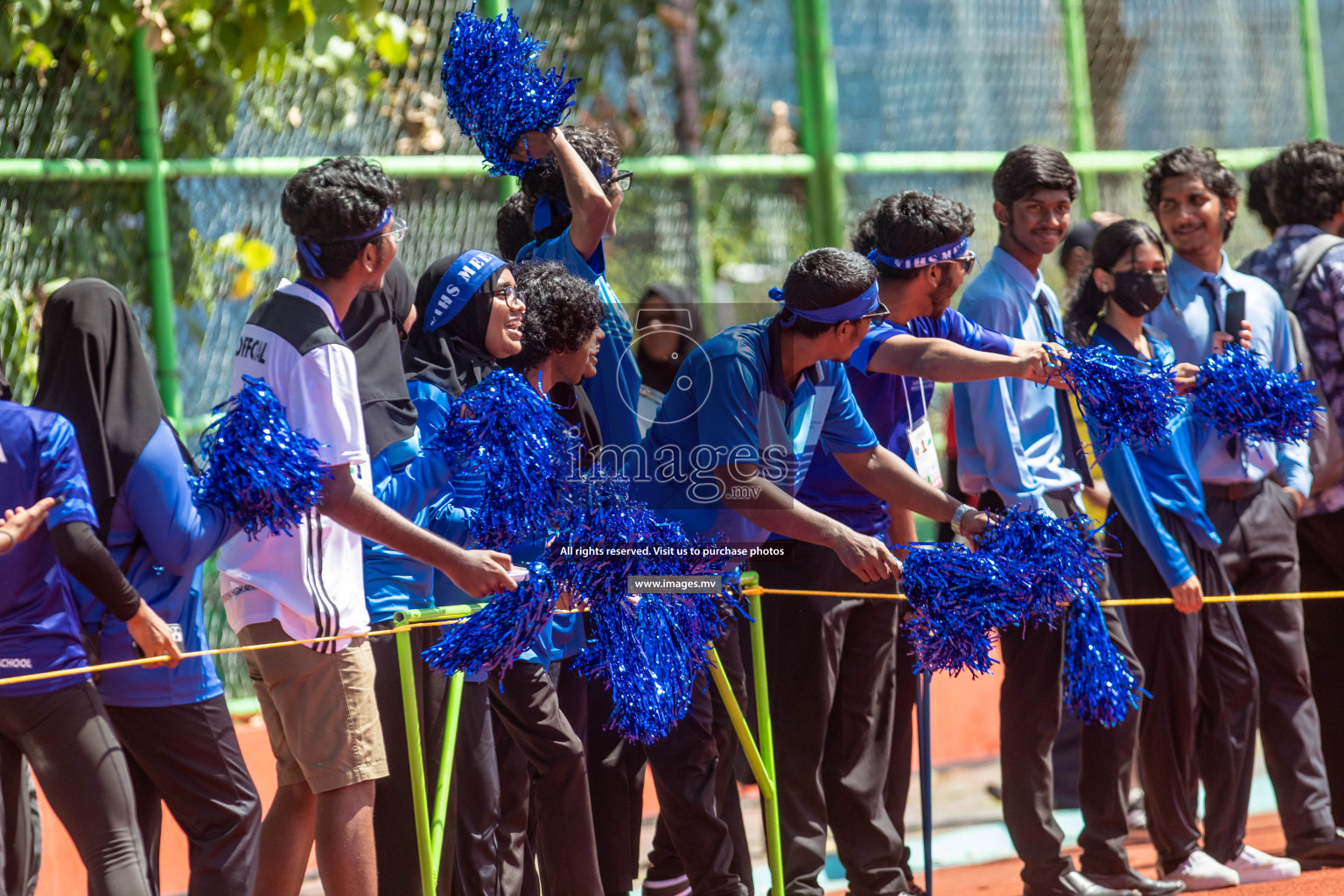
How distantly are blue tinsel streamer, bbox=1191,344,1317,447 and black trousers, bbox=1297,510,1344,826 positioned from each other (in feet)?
3.99

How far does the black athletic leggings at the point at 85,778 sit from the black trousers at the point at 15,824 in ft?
1.15

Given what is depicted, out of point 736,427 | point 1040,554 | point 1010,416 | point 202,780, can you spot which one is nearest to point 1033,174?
point 1010,416

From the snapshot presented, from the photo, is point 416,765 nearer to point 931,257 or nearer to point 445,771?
point 445,771

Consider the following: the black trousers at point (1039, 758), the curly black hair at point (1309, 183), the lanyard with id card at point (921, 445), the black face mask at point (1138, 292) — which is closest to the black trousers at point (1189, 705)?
the black trousers at point (1039, 758)

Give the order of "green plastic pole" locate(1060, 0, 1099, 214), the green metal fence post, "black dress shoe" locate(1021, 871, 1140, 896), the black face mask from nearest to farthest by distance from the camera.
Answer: "black dress shoe" locate(1021, 871, 1140, 896)
the black face mask
the green metal fence post
"green plastic pole" locate(1060, 0, 1099, 214)

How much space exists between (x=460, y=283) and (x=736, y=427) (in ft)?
2.67

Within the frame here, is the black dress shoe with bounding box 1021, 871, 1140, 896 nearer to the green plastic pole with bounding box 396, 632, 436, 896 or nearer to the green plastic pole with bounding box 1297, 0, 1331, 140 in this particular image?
the green plastic pole with bounding box 396, 632, 436, 896

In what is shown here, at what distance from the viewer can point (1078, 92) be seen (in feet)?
27.4

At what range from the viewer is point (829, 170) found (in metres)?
7.49

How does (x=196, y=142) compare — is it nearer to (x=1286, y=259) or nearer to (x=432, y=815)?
(x=432, y=815)

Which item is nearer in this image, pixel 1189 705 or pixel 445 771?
pixel 445 771

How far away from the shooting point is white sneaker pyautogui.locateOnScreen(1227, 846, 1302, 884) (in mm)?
5395

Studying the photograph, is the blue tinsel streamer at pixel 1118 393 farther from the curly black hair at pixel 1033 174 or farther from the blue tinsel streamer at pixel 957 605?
the curly black hair at pixel 1033 174

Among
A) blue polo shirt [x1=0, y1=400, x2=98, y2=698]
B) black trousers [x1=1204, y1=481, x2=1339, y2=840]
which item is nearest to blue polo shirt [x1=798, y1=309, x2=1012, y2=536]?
black trousers [x1=1204, y1=481, x2=1339, y2=840]
